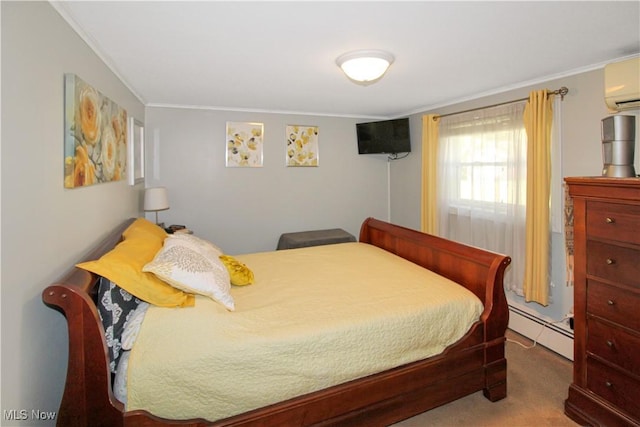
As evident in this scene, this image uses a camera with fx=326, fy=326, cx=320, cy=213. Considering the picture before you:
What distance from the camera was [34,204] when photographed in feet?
4.25

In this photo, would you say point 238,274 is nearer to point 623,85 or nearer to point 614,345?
point 614,345

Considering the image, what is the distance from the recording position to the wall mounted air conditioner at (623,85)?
6.56 feet

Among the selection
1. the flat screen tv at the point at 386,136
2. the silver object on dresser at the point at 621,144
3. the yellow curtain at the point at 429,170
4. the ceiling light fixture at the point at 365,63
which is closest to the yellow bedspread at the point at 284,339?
the silver object on dresser at the point at 621,144

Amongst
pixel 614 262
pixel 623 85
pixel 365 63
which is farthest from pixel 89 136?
pixel 623 85

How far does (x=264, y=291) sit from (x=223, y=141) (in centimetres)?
251

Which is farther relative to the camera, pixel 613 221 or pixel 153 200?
pixel 153 200

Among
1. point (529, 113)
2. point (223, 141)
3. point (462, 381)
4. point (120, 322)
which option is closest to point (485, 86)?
point (529, 113)

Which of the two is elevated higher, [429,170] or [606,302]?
[429,170]

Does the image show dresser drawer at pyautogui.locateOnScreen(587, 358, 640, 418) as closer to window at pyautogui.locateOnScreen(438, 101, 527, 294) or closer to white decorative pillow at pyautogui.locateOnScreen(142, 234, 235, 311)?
window at pyautogui.locateOnScreen(438, 101, 527, 294)

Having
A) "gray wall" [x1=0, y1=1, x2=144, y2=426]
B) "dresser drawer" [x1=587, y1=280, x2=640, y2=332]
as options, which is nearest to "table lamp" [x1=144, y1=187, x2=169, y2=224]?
"gray wall" [x1=0, y1=1, x2=144, y2=426]

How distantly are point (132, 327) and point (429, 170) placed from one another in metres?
3.48

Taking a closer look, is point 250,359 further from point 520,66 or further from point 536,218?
point 520,66

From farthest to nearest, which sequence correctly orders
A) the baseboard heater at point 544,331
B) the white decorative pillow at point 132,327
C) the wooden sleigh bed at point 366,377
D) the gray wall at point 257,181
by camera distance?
the gray wall at point 257,181 < the baseboard heater at point 544,331 < the white decorative pillow at point 132,327 < the wooden sleigh bed at point 366,377

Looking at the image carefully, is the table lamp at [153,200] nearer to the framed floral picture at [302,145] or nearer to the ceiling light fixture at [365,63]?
the framed floral picture at [302,145]
